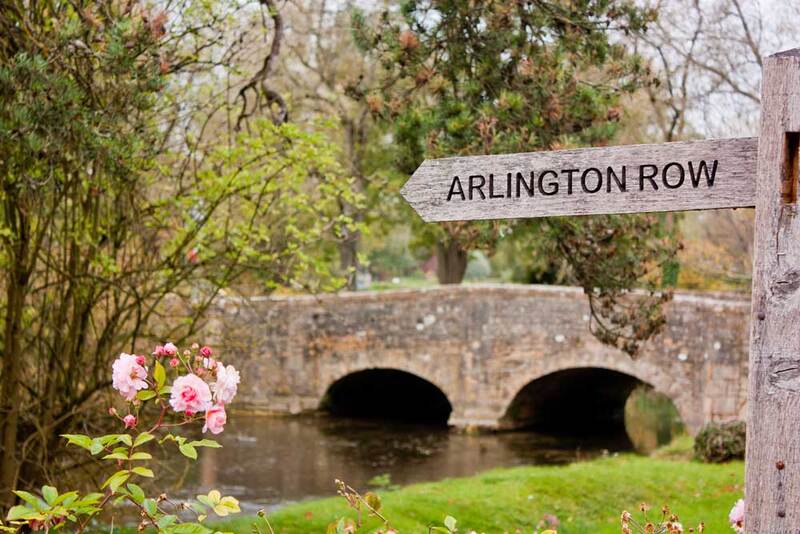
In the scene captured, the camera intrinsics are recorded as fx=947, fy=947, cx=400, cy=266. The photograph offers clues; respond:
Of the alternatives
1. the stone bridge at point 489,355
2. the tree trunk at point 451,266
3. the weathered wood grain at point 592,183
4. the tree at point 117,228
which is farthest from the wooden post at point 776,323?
the tree trunk at point 451,266

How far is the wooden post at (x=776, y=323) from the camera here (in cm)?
206

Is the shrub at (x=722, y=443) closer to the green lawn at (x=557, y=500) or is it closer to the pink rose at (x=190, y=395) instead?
the green lawn at (x=557, y=500)

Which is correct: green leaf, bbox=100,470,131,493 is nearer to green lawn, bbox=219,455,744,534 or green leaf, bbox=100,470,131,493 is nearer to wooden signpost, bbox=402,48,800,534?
wooden signpost, bbox=402,48,800,534

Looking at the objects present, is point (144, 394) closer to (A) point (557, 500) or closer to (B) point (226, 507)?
(B) point (226, 507)

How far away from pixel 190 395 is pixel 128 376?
18 centimetres

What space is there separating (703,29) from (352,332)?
362 inches

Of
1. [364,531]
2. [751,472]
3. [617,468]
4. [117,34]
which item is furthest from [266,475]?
[751,472]

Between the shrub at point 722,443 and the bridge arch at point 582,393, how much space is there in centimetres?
281

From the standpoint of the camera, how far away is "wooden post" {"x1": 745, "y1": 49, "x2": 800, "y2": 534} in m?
2.06

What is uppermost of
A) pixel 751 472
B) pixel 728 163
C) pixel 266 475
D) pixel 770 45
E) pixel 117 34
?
pixel 770 45

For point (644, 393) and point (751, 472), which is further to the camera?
point (644, 393)

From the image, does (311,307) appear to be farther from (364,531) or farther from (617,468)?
(364,531)

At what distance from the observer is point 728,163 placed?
224cm

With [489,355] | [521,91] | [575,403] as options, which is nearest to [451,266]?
[575,403]
